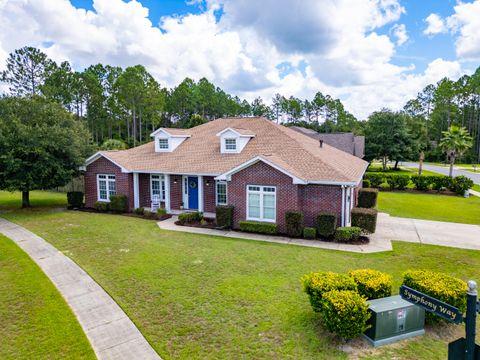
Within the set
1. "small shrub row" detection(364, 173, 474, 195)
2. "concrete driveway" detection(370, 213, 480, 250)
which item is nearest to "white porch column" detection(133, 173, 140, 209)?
"concrete driveway" detection(370, 213, 480, 250)

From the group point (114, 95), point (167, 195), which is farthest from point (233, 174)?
point (114, 95)

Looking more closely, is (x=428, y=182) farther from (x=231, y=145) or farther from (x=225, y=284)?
(x=225, y=284)

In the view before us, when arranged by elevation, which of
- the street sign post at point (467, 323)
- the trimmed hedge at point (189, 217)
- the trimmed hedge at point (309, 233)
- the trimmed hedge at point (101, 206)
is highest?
the street sign post at point (467, 323)

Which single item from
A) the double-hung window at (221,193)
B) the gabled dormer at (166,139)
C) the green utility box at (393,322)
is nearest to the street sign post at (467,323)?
the green utility box at (393,322)

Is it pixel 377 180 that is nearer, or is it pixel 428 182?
pixel 428 182

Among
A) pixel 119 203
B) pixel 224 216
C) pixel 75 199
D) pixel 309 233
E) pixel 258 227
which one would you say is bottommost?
pixel 309 233

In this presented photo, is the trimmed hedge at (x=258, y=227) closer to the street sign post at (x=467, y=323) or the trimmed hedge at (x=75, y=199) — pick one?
the street sign post at (x=467, y=323)

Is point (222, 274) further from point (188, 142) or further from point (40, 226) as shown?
point (188, 142)
